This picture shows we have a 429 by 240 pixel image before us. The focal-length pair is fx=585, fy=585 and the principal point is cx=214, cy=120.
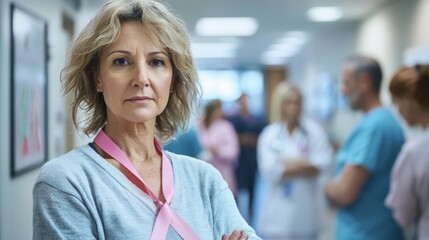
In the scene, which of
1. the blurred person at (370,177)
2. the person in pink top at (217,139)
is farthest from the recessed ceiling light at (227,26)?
the blurred person at (370,177)

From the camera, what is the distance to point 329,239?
4957mm

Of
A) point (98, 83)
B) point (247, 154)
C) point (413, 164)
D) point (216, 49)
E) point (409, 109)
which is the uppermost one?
point (216, 49)

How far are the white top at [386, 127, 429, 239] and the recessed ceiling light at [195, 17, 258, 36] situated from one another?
274cm

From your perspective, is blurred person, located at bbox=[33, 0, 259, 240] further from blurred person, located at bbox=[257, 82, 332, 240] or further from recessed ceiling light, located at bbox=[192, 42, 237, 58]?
recessed ceiling light, located at bbox=[192, 42, 237, 58]

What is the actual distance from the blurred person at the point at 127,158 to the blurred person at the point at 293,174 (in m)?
2.34

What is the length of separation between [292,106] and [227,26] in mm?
2046

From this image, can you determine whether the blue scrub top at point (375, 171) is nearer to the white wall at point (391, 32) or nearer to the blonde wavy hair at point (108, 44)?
the white wall at point (391, 32)

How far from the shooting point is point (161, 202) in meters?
1.05

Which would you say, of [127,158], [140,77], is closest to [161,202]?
[127,158]

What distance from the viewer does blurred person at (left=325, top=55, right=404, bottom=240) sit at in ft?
8.34

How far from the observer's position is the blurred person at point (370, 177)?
8.34ft

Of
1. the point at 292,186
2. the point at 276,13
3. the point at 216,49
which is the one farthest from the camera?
the point at 216,49

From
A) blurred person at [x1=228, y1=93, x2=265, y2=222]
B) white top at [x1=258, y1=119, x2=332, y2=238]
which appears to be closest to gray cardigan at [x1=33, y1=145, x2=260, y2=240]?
white top at [x1=258, y1=119, x2=332, y2=238]

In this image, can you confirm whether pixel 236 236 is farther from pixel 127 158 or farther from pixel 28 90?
pixel 28 90
